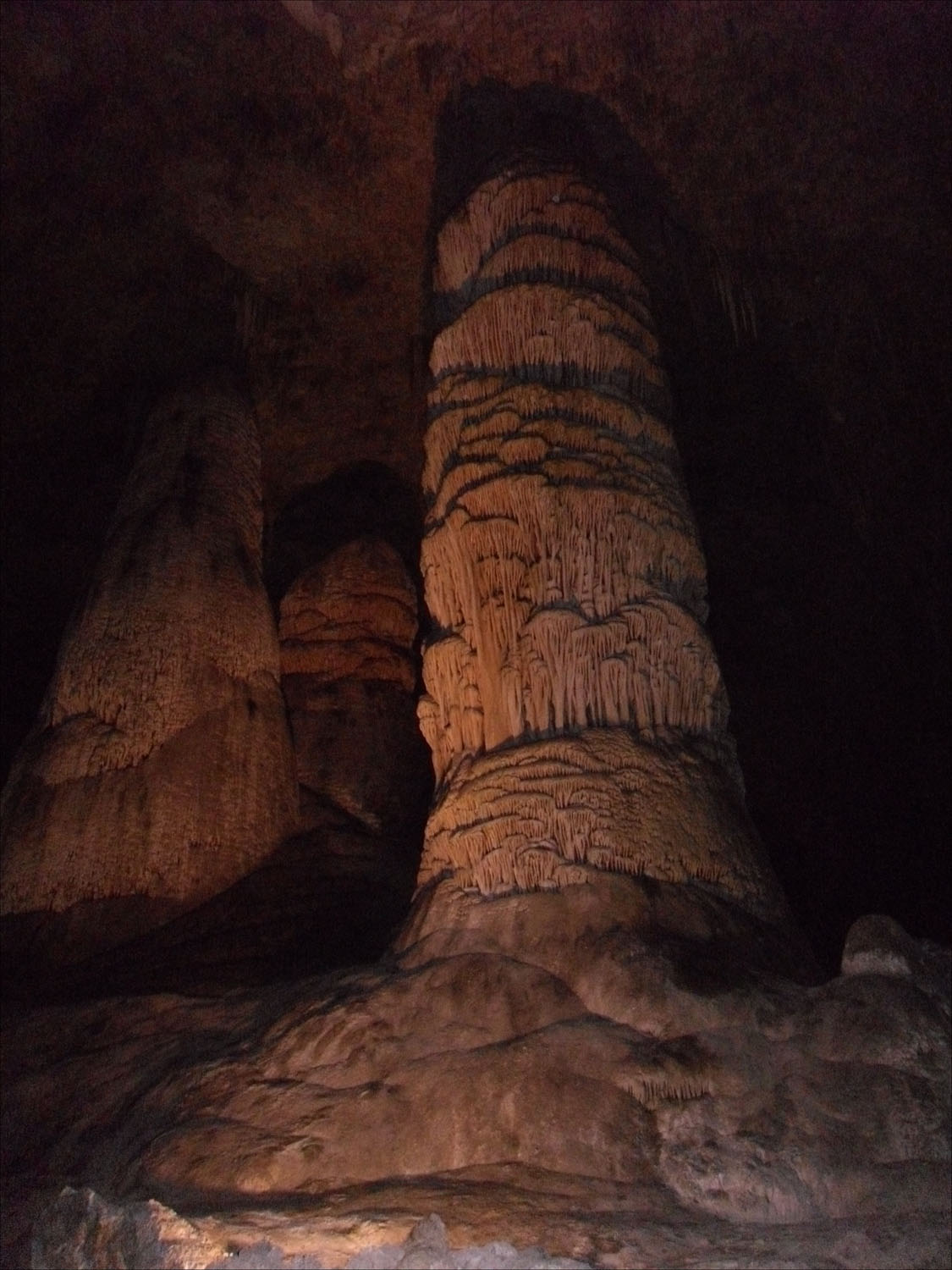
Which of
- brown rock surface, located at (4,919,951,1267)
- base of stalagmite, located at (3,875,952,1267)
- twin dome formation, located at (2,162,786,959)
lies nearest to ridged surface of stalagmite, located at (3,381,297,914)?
twin dome formation, located at (2,162,786,959)

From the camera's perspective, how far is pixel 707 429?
39.4 ft

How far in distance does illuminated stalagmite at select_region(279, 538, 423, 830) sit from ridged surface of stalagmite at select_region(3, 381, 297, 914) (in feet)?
2.01

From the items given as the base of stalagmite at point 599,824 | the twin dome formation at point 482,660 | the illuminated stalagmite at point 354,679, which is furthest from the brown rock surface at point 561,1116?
the illuminated stalagmite at point 354,679

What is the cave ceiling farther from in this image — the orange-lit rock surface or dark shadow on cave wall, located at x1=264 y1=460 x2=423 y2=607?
dark shadow on cave wall, located at x1=264 y1=460 x2=423 y2=607

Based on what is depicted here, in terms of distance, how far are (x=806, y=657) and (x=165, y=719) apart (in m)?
7.15

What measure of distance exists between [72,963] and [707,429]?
8214mm

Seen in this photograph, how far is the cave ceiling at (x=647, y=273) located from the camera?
8.79 metres

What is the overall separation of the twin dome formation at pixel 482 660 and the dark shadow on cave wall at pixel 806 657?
14.1 ft

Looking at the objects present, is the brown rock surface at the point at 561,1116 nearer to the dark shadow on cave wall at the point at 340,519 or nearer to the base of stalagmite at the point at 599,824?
the base of stalagmite at the point at 599,824

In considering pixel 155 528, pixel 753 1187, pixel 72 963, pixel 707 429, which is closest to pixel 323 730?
pixel 155 528

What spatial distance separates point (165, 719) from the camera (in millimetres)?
9328

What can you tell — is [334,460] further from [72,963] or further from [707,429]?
[72,963]

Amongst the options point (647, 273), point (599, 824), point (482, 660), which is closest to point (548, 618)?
point (482, 660)

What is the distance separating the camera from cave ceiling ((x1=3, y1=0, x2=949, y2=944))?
8789mm
